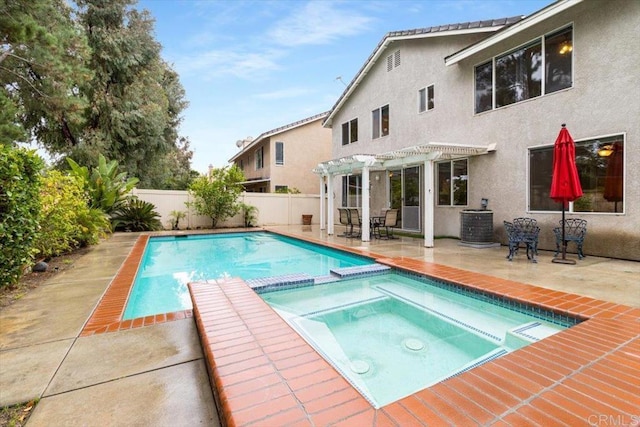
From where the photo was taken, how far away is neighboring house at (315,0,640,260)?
721 cm

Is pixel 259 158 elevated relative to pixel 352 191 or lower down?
elevated

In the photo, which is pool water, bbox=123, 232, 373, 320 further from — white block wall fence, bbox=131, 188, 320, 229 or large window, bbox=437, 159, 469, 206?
large window, bbox=437, 159, 469, 206

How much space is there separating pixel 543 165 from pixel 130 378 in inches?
398

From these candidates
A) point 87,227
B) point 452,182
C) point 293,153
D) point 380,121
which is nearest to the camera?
point 87,227

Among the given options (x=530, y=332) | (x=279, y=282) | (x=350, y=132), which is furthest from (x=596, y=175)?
(x=350, y=132)

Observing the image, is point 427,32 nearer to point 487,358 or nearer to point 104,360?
point 487,358

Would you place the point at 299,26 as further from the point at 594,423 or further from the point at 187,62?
the point at 594,423

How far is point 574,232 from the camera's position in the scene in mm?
7809

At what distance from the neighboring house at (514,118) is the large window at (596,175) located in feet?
0.07

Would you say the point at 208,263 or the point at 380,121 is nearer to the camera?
the point at 208,263

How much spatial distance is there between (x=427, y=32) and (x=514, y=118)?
16.8 ft

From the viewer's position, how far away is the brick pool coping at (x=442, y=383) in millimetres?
1933

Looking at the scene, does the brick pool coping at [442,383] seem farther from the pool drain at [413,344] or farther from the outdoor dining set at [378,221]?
the outdoor dining set at [378,221]

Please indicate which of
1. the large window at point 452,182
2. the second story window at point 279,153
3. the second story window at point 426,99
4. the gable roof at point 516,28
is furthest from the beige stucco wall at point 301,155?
the gable roof at point 516,28
